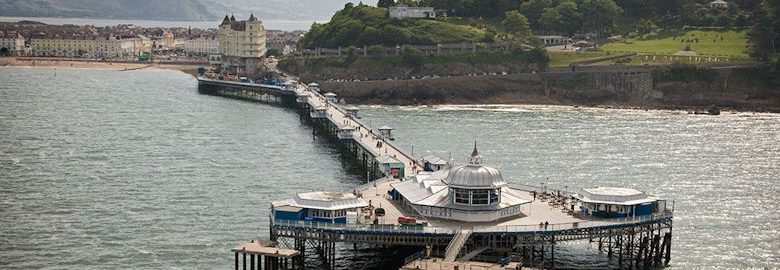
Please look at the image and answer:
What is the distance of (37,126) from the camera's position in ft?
365

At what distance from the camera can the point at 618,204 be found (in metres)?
59.8

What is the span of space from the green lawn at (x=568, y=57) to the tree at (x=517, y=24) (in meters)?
7.31

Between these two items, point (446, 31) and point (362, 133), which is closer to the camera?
point (362, 133)

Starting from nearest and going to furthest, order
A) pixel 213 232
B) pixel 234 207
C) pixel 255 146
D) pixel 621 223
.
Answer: pixel 621 223 < pixel 213 232 < pixel 234 207 < pixel 255 146

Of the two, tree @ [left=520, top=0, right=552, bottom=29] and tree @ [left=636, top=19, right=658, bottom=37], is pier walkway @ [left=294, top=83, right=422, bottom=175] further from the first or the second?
tree @ [left=636, top=19, right=658, bottom=37]

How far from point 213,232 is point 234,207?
6.94 metres

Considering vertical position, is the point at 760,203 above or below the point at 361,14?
below

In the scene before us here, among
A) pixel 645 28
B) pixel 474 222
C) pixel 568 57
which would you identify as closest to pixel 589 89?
pixel 568 57

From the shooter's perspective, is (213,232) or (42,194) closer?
(213,232)

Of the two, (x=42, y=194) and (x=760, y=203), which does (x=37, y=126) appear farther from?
(x=760, y=203)

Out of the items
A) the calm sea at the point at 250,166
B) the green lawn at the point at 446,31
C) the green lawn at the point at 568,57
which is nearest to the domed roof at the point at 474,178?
the calm sea at the point at 250,166

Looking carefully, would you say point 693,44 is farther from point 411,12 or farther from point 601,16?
point 411,12

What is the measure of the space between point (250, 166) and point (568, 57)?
256ft

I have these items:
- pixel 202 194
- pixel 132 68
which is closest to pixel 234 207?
pixel 202 194
